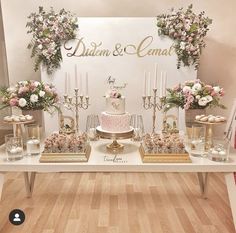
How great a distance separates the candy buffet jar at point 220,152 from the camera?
2.03 m

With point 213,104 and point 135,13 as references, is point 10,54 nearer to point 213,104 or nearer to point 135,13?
point 135,13

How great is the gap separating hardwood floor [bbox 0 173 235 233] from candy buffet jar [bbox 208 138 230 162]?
0.76 m

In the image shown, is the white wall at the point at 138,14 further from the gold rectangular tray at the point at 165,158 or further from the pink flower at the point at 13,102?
the gold rectangular tray at the point at 165,158

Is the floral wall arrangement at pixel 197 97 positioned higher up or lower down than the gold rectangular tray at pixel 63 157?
higher up

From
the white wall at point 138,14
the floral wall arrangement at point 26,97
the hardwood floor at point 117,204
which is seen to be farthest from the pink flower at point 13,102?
the white wall at point 138,14

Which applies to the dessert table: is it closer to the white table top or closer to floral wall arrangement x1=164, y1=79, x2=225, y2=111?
the white table top

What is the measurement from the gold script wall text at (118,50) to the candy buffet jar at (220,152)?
1824 mm

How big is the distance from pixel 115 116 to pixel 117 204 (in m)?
1.10

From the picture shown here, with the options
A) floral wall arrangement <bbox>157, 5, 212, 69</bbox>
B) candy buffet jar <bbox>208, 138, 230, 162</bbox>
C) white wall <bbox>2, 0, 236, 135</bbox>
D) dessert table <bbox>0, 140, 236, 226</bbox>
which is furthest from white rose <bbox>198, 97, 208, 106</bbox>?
white wall <bbox>2, 0, 236, 135</bbox>

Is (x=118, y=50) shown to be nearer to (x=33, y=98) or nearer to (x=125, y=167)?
(x=33, y=98)

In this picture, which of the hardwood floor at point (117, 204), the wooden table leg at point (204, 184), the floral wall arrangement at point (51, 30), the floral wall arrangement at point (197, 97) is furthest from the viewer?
the floral wall arrangement at point (51, 30)

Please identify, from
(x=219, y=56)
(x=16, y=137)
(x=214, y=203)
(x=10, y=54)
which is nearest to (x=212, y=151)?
(x=214, y=203)

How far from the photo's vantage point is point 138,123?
374cm

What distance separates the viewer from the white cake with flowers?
2230 millimetres
